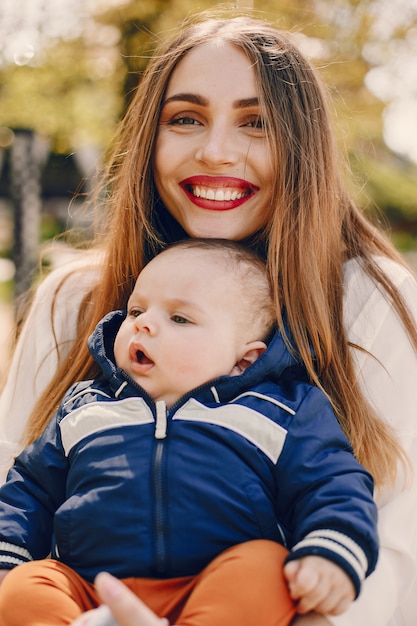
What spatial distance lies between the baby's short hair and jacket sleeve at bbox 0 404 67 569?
24.4 inches

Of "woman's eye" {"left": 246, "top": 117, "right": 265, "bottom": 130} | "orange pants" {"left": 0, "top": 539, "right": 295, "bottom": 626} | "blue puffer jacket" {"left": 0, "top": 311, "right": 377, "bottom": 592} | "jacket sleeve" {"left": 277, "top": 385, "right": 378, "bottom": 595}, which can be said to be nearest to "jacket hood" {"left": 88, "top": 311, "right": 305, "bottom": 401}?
"blue puffer jacket" {"left": 0, "top": 311, "right": 377, "bottom": 592}

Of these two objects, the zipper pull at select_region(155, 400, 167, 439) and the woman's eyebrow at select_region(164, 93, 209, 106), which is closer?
the zipper pull at select_region(155, 400, 167, 439)

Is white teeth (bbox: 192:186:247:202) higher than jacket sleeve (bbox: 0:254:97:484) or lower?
higher

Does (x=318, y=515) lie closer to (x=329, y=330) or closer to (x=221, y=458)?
(x=221, y=458)

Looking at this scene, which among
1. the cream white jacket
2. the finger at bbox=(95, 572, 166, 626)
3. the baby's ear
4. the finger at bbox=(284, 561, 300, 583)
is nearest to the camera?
the finger at bbox=(95, 572, 166, 626)

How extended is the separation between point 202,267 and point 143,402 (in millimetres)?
424

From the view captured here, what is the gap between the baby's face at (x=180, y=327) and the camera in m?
2.09

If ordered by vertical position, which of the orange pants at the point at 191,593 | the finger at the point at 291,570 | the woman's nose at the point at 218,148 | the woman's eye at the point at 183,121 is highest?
the woman's eye at the point at 183,121

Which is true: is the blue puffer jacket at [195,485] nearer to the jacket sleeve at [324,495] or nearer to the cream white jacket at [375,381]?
the jacket sleeve at [324,495]

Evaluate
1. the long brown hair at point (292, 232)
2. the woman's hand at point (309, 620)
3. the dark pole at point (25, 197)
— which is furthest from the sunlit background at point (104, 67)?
the woman's hand at point (309, 620)

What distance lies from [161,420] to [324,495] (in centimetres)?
44

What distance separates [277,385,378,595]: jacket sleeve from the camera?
68.2 inches

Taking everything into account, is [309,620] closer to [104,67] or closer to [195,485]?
[195,485]

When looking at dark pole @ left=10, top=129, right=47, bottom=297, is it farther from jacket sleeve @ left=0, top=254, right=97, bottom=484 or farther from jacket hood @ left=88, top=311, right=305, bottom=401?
jacket hood @ left=88, top=311, right=305, bottom=401
